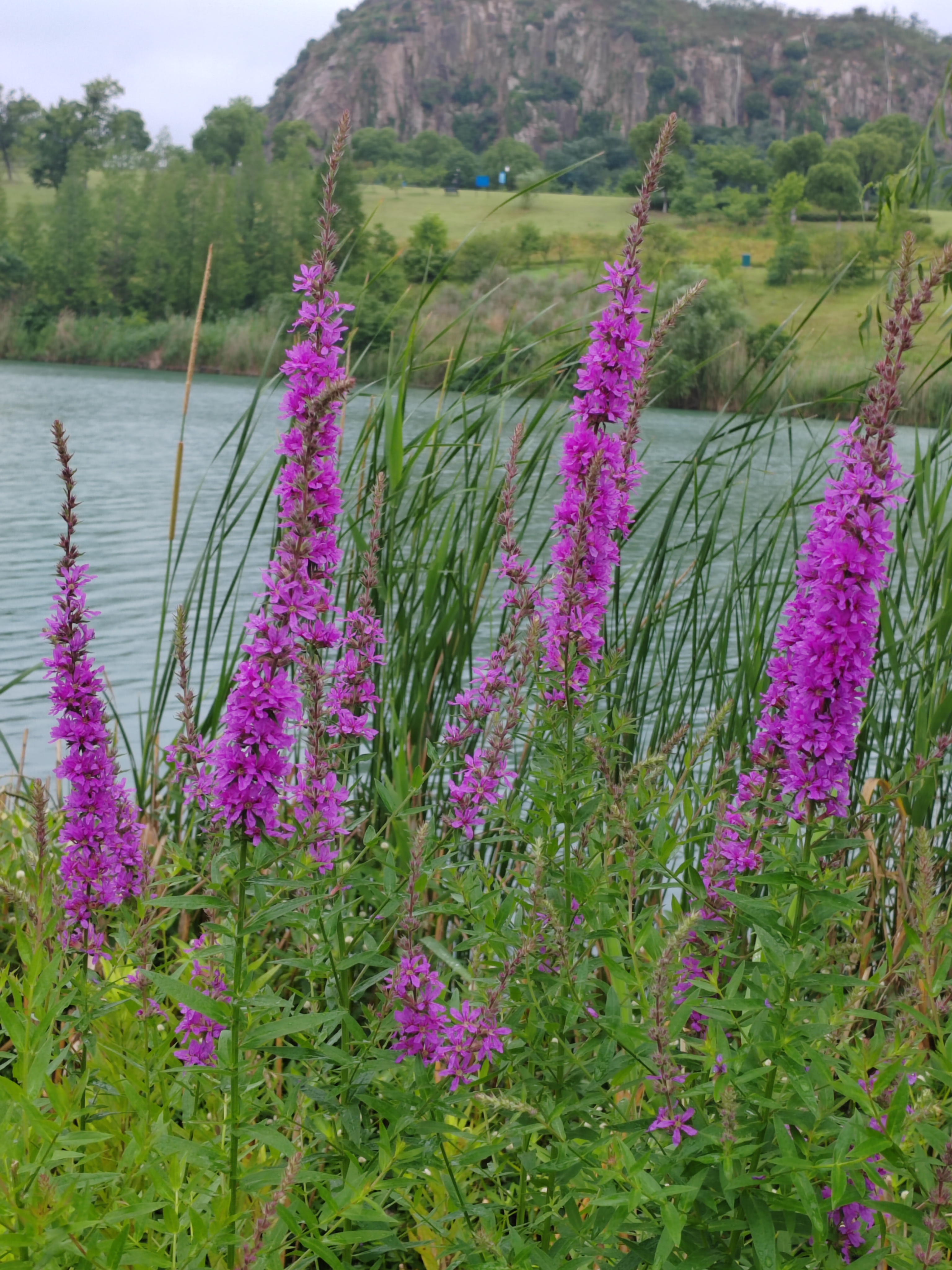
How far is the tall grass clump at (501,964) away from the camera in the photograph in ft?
5.23

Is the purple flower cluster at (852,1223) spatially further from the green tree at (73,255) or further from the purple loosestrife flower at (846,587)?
the green tree at (73,255)

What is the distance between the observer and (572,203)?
94812 mm

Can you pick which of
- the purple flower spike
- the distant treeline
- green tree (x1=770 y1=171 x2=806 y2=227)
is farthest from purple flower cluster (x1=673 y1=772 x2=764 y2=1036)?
green tree (x1=770 y1=171 x2=806 y2=227)

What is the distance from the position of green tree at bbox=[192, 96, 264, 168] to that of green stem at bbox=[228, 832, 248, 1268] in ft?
327

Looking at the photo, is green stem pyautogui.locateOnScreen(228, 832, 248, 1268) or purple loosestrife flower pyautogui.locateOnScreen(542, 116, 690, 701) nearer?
green stem pyautogui.locateOnScreen(228, 832, 248, 1268)

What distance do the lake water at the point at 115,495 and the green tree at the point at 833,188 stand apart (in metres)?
60.5

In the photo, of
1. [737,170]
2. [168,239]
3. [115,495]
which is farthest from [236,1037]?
[737,170]

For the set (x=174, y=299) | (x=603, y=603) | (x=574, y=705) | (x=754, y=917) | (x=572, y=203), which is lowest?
(x=754, y=917)

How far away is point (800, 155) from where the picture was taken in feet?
353

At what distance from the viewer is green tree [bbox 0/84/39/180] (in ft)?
368

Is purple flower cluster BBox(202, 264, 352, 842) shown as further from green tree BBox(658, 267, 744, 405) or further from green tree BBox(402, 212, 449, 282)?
green tree BBox(658, 267, 744, 405)

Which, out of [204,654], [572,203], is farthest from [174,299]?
[204,654]

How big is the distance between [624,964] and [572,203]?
10113cm

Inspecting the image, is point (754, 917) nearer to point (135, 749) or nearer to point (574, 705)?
point (574, 705)
